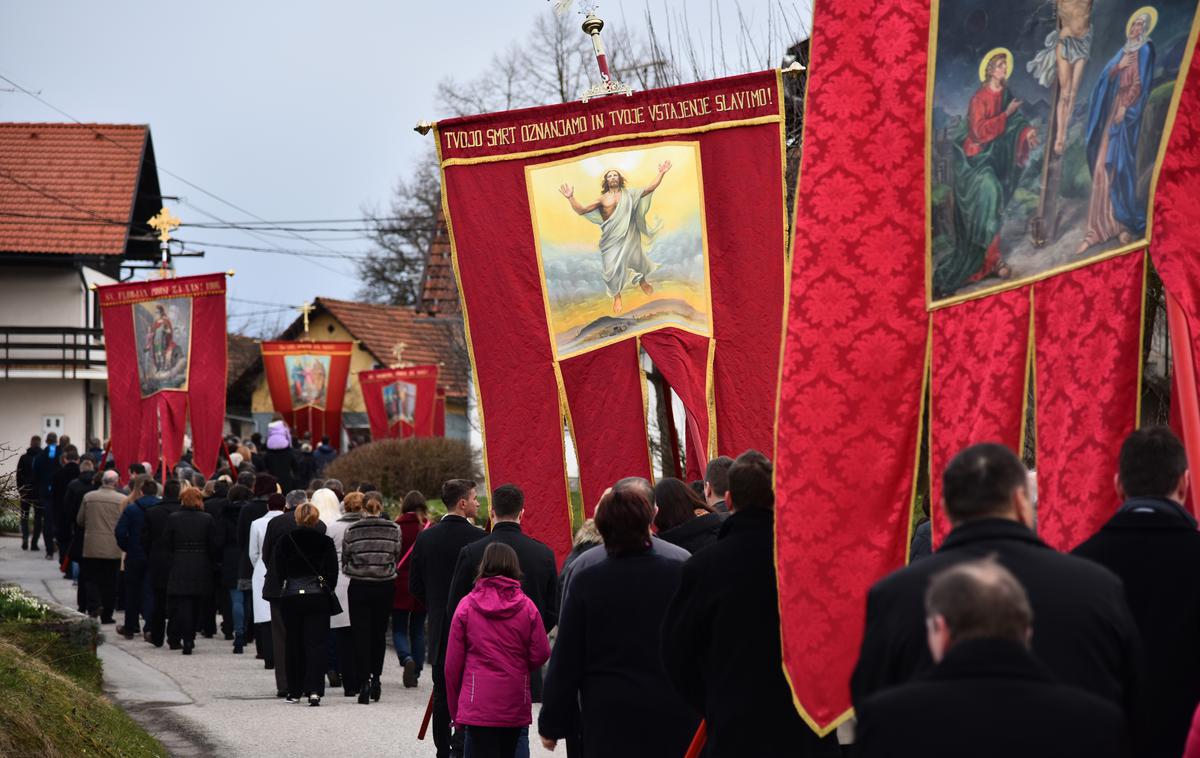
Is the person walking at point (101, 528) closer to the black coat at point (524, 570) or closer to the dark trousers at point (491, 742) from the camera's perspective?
the black coat at point (524, 570)

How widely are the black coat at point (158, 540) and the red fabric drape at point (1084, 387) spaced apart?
12857mm

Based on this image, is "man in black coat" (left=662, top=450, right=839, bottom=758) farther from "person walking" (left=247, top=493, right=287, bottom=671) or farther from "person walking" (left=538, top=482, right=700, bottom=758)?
"person walking" (left=247, top=493, right=287, bottom=671)

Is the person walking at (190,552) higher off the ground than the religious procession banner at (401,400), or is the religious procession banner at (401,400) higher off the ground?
the religious procession banner at (401,400)

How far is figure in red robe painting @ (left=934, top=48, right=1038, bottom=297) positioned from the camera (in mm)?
5719

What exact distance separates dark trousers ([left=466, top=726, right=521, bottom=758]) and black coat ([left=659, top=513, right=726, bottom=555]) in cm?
133

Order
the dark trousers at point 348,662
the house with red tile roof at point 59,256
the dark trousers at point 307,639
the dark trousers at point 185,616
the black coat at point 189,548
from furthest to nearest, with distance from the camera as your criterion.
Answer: the house with red tile roof at point 59,256, the dark trousers at point 185,616, the black coat at point 189,548, the dark trousers at point 348,662, the dark trousers at point 307,639

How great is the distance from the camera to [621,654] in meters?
6.27

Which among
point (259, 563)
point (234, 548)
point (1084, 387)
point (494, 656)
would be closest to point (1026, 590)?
point (1084, 387)

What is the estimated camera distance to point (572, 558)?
26.4ft

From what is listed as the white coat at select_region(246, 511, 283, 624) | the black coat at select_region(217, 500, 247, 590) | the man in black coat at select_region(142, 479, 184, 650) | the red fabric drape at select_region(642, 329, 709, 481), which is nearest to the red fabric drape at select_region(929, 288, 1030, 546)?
the red fabric drape at select_region(642, 329, 709, 481)

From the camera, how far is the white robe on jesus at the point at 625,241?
Answer: 11.1m

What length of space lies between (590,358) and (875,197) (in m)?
5.50

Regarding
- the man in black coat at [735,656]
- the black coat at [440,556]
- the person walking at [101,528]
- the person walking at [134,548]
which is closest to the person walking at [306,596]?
the black coat at [440,556]

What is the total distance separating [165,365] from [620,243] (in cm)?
1227
